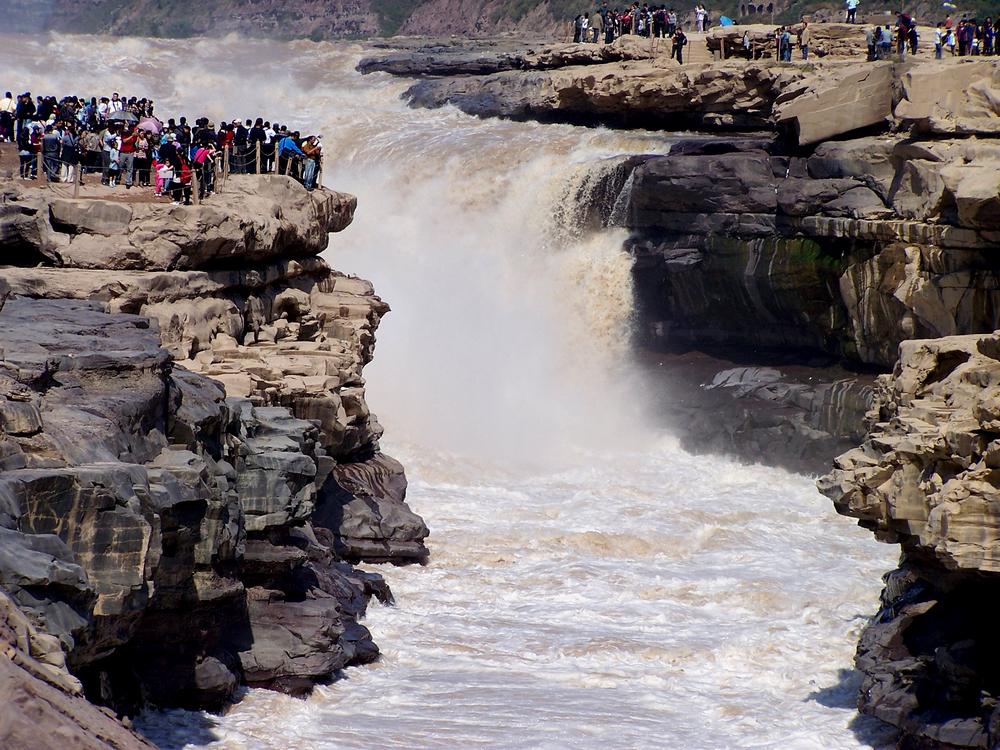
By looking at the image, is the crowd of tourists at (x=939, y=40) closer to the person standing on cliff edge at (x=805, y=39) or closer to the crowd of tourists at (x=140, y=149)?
the person standing on cliff edge at (x=805, y=39)

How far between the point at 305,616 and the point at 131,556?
17.4 ft

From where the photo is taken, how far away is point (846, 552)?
2584 cm

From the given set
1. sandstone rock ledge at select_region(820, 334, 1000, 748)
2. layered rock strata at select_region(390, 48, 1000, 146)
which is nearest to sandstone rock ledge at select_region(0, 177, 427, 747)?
sandstone rock ledge at select_region(820, 334, 1000, 748)

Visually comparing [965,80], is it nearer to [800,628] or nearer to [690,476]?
[690,476]

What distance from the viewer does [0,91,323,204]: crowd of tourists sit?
25359mm

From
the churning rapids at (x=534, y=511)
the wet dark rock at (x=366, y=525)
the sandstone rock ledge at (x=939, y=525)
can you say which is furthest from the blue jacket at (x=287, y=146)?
the sandstone rock ledge at (x=939, y=525)

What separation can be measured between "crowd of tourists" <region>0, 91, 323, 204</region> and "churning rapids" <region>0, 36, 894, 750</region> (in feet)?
19.8

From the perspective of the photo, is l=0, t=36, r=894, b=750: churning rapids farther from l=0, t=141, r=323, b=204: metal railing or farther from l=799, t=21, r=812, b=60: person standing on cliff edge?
l=0, t=141, r=323, b=204: metal railing

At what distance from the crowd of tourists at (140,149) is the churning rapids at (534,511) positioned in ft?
19.8

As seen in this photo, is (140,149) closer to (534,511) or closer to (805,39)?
(534,511)

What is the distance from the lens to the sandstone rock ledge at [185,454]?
44.6 ft

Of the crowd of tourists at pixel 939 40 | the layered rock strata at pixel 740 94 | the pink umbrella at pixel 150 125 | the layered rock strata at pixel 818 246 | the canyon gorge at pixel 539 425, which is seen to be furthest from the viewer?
the crowd of tourists at pixel 939 40

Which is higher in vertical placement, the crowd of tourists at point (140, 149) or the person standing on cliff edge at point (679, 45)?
the person standing on cliff edge at point (679, 45)

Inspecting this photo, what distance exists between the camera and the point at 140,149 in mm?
26266
